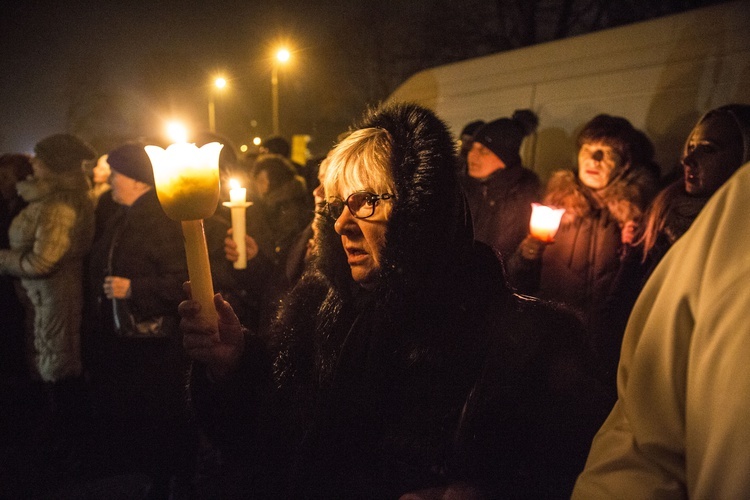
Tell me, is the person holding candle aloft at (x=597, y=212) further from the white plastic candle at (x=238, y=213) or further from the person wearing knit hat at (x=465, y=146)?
the white plastic candle at (x=238, y=213)

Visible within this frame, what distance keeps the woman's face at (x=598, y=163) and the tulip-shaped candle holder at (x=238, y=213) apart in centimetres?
275

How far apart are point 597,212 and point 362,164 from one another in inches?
107

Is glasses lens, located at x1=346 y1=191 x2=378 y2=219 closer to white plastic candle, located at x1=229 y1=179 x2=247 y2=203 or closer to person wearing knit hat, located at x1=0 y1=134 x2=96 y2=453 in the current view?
white plastic candle, located at x1=229 y1=179 x2=247 y2=203

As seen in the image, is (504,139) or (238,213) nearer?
(238,213)

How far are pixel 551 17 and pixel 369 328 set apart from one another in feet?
46.6

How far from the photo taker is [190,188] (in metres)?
1.05

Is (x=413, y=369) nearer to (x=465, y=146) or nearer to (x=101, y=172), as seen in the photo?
(x=465, y=146)

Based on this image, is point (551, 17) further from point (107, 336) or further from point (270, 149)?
point (107, 336)

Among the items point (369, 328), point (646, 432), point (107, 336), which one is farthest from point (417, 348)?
point (107, 336)

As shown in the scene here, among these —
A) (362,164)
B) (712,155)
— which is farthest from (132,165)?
(712,155)

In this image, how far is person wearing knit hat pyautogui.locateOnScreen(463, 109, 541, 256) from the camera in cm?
390

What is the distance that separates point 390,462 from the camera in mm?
1442

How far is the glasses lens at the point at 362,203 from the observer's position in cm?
156

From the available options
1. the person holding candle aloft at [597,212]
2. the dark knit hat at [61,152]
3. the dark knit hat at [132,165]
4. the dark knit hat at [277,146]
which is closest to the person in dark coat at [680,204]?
the person holding candle aloft at [597,212]
